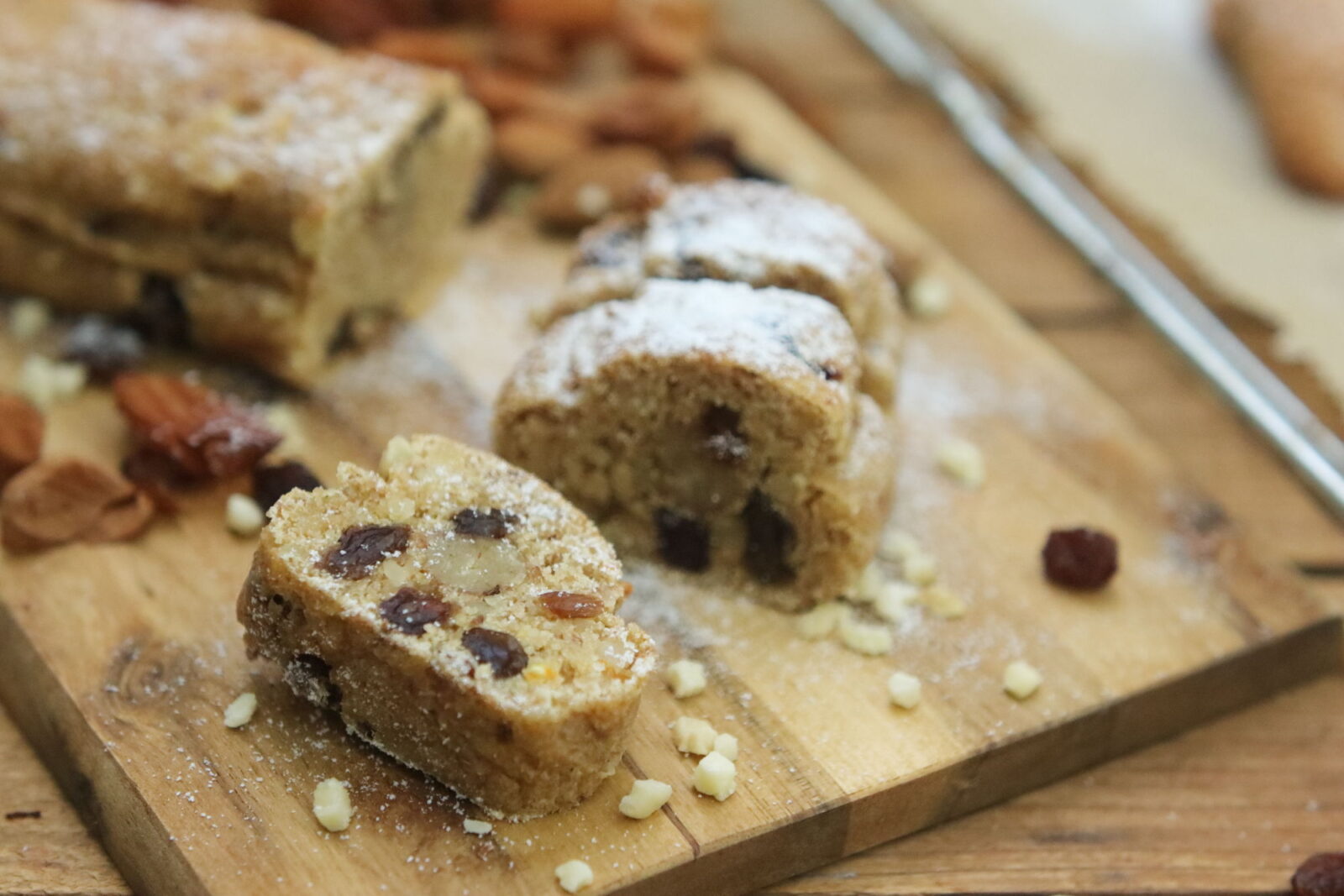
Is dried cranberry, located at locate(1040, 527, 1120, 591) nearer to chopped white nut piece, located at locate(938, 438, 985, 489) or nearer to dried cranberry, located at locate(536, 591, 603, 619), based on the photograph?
chopped white nut piece, located at locate(938, 438, 985, 489)

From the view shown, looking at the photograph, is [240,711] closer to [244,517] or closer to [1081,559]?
[244,517]

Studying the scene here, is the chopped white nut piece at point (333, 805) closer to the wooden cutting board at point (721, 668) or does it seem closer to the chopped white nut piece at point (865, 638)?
the wooden cutting board at point (721, 668)

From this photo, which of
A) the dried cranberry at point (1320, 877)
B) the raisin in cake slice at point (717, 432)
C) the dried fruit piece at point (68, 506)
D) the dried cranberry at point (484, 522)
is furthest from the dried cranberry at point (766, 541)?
the dried fruit piece at point (68, 506)

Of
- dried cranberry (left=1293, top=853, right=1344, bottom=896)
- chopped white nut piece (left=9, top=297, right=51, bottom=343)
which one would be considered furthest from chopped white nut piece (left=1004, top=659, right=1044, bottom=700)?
chopped white nut piece (left=9, top=297, right=51, bottom=343)

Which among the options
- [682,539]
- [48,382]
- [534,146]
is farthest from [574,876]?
[534,146]

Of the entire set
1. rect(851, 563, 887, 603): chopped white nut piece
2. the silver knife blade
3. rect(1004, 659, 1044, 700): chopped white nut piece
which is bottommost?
rect(851, 563, 887, 603): chopped white nut piece

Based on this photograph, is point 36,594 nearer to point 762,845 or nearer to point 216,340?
point 216,340
